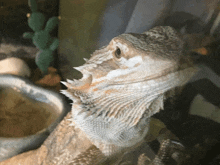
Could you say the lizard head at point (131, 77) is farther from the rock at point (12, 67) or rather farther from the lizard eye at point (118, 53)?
the rock at point (12, 67)

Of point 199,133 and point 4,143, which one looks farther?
point 4,143

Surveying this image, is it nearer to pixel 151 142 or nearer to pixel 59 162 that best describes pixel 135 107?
pixel 151 142

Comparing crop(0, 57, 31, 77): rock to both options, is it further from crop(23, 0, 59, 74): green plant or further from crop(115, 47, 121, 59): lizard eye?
crop(115, 47, 121, 59): lizard eye

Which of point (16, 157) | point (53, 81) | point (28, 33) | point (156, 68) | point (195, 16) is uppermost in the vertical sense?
point (195, 16)

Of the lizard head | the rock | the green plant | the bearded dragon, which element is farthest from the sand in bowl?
the lizard head

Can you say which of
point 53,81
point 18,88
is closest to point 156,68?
point 53,81

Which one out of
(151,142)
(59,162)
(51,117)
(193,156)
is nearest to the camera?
(193,156)

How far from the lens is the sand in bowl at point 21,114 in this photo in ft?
4.38

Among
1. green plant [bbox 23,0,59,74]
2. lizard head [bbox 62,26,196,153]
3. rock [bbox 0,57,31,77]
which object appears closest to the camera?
lizard head [bbox 62,26,196,153]

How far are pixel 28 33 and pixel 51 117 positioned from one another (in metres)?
0.70

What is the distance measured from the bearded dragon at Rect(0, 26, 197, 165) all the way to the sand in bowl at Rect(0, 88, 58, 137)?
643 millimetres

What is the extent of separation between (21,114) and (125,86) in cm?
126

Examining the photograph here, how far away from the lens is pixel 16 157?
3.43ft

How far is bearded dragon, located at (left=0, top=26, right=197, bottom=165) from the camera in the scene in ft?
1.27
